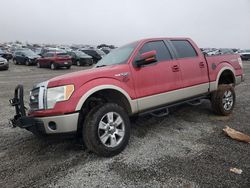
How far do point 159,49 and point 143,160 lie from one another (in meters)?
2.25

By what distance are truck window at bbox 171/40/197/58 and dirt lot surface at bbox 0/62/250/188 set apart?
1.46 m

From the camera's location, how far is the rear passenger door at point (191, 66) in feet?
17.1

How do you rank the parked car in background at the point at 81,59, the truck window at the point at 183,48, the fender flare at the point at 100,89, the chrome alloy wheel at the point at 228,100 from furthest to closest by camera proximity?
1. the parked car in background at the point at 81,59
2. the chrome alloy wheel at the point at 228,100
3. the truck window at the point at 183,48
4. the fender flare at the point at 100,89

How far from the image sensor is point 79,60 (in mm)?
27578

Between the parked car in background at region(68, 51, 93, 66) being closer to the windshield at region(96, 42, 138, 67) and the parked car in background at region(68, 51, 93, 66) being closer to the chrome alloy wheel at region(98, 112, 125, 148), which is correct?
the windshield at region(96, 42, 138, 67)

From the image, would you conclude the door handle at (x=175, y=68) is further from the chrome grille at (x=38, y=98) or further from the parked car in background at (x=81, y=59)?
the parked car in background at (x=81, y=59)

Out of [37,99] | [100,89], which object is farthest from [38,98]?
[100,89]

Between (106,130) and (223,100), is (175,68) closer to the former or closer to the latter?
(223,100)

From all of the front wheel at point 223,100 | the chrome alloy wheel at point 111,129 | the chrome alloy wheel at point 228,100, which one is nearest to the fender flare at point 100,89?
the chrome alloy wheel at point 111,129

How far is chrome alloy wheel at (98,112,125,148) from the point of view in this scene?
12.9ft

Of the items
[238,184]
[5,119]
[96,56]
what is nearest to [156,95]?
[238,184]

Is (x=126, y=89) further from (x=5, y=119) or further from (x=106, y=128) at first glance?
(x=5, y=119)

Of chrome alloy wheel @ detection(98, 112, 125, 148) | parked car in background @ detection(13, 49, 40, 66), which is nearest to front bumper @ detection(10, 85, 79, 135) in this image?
chrome alloy wheel @ detection(98, 112, 125, 148)

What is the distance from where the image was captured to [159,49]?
5082mm
